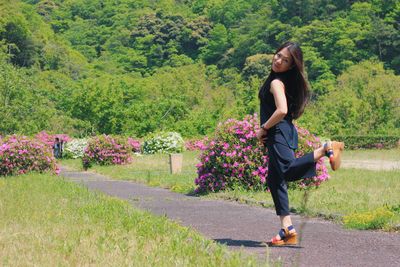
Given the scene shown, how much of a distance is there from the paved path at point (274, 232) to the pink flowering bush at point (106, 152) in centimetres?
1521

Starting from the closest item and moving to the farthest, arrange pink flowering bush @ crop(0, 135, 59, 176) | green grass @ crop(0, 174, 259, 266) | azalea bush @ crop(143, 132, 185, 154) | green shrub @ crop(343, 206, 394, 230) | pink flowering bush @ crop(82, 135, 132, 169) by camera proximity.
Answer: green grass @ crop(0, 174, 259, 266), green shrub @ crop(343, 206, 394, 230), pink flowering bush @ crop(0, 135, 59, 176), pink flowering bush @ crop(82, 135, 132, 169), azalea bush @ crop(143, 132, 185, 154)

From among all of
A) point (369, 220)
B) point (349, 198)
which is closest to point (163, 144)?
point (349, 198)

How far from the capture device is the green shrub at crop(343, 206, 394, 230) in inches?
266

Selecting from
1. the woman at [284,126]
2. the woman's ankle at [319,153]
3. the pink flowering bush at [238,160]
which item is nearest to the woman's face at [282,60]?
the woman at [284,126]

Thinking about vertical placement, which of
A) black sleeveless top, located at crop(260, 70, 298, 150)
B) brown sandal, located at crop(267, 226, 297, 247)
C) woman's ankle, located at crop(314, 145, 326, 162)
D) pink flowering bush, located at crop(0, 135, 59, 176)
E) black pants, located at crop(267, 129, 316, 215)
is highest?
black sleeveless top, located at crop(260, 70, 298, 150)

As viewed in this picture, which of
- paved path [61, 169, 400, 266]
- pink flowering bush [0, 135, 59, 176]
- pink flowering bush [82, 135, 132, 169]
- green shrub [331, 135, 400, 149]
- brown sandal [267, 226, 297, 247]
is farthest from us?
green shrub [331, 135, 400, 149]

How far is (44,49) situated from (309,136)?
75.8m

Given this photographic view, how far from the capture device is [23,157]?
18.1 m

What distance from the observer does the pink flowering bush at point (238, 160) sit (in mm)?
11291

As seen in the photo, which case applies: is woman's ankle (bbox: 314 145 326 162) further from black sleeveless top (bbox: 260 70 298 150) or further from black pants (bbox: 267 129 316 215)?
black sleeveless top (bbox: 260 70 298 150)

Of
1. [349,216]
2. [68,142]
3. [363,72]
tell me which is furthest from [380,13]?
[349,216]

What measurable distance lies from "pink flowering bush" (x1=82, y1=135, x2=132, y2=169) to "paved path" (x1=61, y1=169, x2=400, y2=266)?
1521 cm

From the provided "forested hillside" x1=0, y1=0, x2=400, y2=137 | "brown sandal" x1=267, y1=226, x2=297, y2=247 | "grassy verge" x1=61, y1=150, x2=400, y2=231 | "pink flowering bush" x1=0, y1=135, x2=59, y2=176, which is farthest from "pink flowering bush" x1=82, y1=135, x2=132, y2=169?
"brown sandal" x1=267, y1=226, x2=297, y2=247

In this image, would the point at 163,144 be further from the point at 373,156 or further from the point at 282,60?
the point at 282,60
